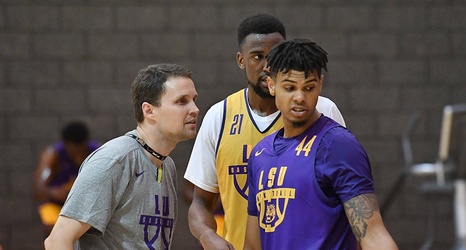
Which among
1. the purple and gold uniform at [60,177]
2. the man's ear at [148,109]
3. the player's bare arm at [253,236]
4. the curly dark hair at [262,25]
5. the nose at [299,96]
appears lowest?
the purple and gold uniform at [60,177]

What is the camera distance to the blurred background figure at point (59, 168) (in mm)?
7074

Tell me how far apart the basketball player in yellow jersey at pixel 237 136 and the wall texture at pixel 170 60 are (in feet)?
12.2

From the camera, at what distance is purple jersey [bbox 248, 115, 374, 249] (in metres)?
2.63

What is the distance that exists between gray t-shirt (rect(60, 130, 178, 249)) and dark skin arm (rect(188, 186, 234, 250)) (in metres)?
0.19

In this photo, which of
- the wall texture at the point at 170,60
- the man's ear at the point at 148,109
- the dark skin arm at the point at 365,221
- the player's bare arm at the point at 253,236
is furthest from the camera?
the wall texture at the point at 170,60

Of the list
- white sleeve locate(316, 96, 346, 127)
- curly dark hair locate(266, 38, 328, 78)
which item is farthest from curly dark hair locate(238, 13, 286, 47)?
curly dark hair locate(266, 38, 328, 78)

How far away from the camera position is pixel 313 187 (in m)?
2.71

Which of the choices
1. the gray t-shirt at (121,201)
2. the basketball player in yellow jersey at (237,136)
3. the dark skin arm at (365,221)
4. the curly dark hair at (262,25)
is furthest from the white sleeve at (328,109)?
the dark skin arm at (365,221)

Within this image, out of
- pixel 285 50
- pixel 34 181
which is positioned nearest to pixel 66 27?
pixel 34 181

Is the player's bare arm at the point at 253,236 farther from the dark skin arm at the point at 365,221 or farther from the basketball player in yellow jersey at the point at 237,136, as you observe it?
the dark skin arm at the point at 365,221

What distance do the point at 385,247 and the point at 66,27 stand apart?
535 centimetres

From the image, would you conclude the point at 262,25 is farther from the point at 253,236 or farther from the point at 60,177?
the point at 60,177

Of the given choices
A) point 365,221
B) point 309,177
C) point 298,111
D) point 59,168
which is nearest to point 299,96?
point 298,111

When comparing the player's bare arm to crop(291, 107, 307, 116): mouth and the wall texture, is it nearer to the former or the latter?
crop(291, 107, 307, 116): mouth
